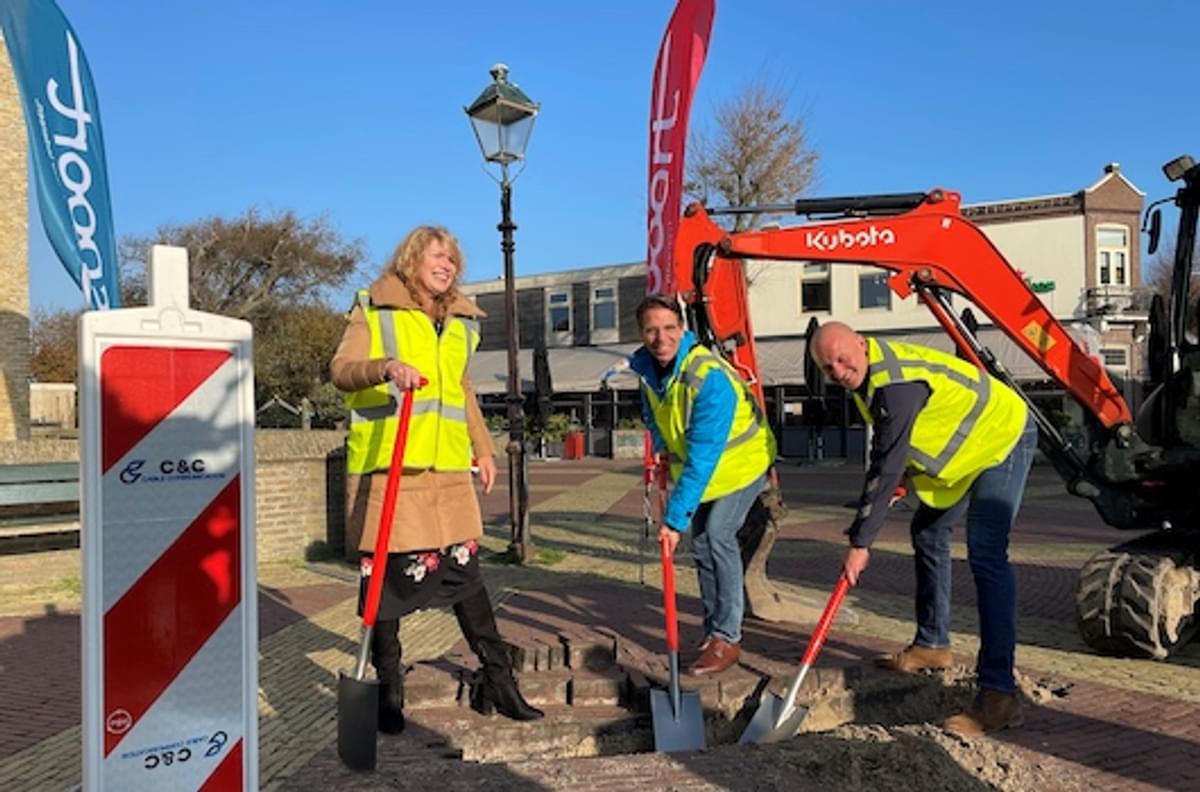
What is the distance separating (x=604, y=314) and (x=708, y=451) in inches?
1126

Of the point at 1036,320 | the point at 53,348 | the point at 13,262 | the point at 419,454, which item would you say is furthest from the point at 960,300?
the point at 53,348

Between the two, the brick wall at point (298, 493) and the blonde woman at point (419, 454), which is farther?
the brick wall at point (298, 493)

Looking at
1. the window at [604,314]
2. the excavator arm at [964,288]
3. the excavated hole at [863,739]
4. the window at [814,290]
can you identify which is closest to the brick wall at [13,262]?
the excavator arm at [964,288]

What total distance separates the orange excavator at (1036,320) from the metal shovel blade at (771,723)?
2.37 meters

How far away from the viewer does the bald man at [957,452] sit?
12.4 ft

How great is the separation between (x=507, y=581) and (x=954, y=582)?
3.63 meters

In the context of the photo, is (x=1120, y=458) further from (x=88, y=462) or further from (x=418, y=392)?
(x=88, y=462)

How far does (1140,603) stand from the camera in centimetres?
489

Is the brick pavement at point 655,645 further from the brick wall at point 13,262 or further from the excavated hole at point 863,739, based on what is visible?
the brick wall at point 13,262

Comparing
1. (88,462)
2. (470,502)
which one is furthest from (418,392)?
(88,462)

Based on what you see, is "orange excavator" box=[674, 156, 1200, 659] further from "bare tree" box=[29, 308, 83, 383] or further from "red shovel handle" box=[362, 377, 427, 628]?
"bare tree" box=[29, 308, 83, 383]

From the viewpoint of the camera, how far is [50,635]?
594cm

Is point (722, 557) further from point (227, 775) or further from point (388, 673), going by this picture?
point (227, 775)

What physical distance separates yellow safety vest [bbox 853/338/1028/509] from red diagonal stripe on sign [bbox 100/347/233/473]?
267cm
